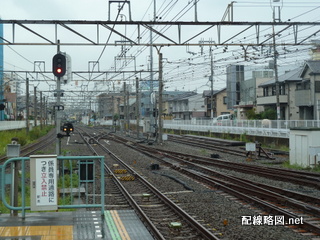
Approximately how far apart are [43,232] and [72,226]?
0.53 m

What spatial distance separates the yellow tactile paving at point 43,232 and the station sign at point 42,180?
0.56 metres

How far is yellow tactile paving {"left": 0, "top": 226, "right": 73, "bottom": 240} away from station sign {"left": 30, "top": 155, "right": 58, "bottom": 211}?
1.85 ft

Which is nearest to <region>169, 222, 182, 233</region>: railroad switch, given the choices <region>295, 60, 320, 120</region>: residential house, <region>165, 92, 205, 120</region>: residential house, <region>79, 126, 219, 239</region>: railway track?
<region>79, 126, 219, 239</region>: railway track

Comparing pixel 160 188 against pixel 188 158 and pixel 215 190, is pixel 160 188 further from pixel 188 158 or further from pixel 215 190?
pixel 188 158

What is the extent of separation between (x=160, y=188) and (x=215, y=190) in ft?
5.20

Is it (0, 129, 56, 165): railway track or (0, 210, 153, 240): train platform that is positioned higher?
(0, 210, 153, 240): train platform

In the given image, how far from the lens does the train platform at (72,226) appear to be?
645cm

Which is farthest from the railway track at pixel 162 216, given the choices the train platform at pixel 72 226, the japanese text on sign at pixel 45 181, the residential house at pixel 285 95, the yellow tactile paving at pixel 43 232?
the residential house at pixel 285 95

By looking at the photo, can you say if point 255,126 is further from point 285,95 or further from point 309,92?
point 285,95

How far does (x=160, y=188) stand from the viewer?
12.6 metres

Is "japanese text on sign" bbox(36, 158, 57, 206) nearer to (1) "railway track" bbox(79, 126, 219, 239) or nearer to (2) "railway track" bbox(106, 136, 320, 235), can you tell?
(1) "railway track" bbox(79, 126, 219, 239)

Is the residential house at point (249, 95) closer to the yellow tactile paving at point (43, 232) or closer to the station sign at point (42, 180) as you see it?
the station sign at point (42, 180)

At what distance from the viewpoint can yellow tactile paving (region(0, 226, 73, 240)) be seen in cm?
638

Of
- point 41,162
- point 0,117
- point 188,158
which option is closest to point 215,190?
point 41,162
